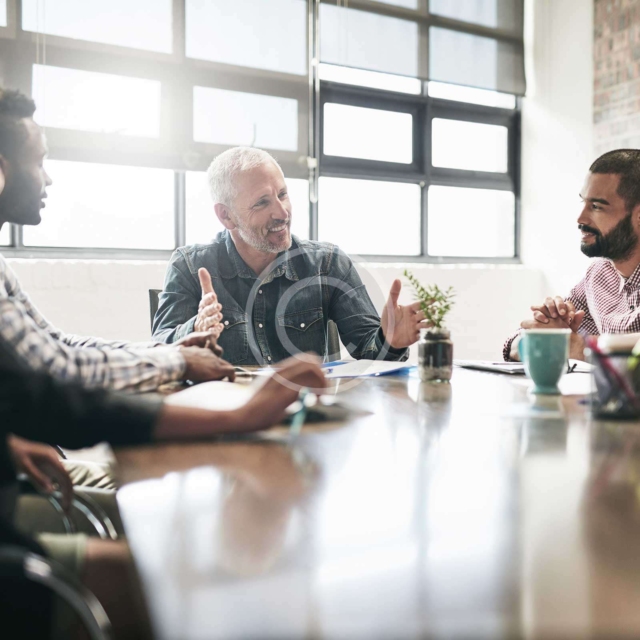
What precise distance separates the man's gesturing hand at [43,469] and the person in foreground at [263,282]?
2.96 feet

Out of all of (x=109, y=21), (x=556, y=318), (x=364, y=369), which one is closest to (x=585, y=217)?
(x=556, y=318)

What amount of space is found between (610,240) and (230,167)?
151 cm

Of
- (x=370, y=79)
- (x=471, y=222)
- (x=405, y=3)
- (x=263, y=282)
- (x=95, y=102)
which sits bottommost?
(x=263, y=282)

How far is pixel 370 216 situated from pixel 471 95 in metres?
1.19

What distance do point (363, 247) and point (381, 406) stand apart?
335 centimetres

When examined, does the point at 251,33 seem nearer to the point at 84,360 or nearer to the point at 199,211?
the point at 199,211

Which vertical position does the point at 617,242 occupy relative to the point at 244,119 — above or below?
below

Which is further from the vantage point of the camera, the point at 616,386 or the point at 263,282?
the point at 263,282

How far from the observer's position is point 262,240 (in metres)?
→ 2.40

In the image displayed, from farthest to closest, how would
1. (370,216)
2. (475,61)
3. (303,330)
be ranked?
1. (475,61)
2. (370,216)
3. (303,330)

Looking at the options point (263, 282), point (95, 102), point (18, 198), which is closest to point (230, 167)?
point (263, 282)

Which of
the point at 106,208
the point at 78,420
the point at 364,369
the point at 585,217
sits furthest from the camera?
the point at 106,208

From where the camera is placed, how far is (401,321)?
1793 mm

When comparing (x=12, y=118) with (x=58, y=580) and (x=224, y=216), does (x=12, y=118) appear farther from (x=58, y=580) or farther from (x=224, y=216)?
(x=58, y=580)
